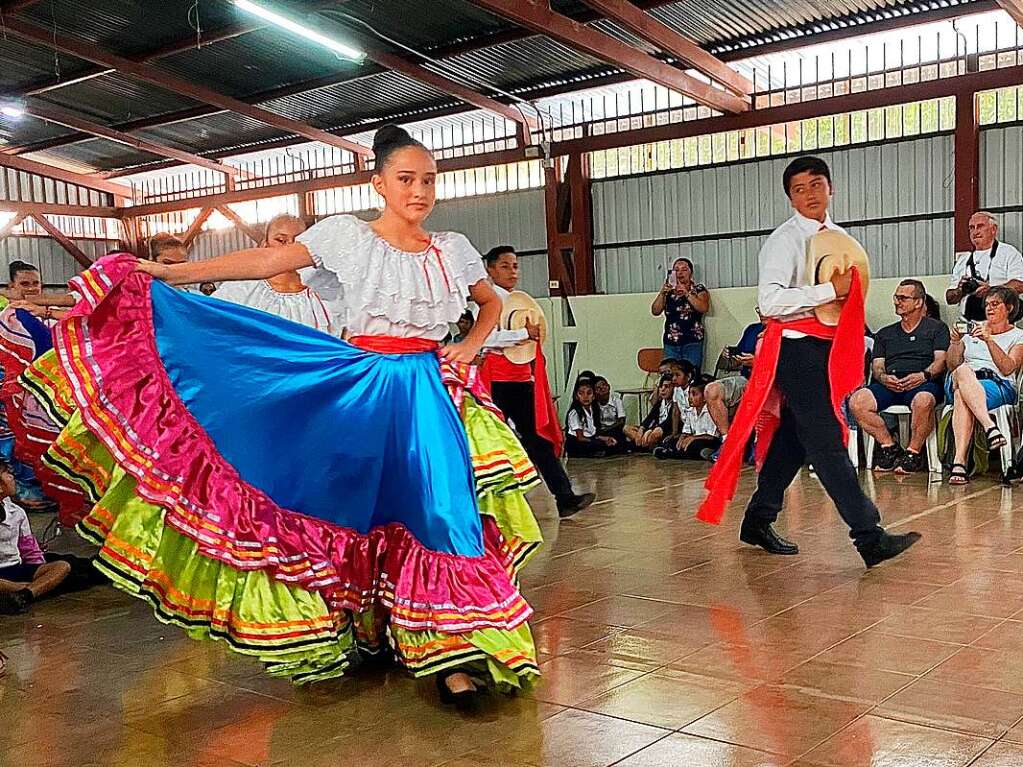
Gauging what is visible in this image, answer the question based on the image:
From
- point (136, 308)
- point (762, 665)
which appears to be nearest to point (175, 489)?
point (136, 308)

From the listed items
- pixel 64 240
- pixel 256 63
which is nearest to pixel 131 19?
pixel 256 63

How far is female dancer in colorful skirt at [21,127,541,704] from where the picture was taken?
2727 millimetres

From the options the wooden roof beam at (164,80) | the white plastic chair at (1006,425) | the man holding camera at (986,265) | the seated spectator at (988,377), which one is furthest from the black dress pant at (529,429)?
the wooden roof beam at (164,80)

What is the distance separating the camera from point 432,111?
495 inches

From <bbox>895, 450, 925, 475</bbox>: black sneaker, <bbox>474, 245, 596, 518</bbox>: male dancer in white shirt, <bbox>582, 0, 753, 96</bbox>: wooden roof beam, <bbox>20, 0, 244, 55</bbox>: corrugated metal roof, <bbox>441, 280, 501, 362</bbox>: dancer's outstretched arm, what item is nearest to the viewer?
<bbox>441, 280, 501, 362</bbox>: dancer's outstretched arm

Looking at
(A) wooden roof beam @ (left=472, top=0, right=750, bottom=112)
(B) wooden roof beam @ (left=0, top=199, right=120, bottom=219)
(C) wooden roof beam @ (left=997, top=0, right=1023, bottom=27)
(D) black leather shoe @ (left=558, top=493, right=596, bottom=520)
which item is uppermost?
(A) wooden roof beam @ (left=472, top=0, right=750, bottom=112)

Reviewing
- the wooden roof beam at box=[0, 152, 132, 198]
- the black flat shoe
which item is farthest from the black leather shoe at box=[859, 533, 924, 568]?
the wooden roof beam at box=[0, 152, 132, 198]

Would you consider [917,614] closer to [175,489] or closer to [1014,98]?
[175,489]

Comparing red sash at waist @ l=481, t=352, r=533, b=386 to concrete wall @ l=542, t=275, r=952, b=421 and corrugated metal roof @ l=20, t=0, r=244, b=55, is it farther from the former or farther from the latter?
corrugated metal roof @ l=20, t=0, r=244, b=55

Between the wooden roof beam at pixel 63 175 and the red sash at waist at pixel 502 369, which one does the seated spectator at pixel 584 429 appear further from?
the wooden roof beam at pixel 63 175

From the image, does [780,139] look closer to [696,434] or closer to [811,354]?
[696,434]

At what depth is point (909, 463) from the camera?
7141mm

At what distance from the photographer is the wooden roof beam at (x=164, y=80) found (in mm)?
10117

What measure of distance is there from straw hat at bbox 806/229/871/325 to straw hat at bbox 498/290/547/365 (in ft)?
6.34
